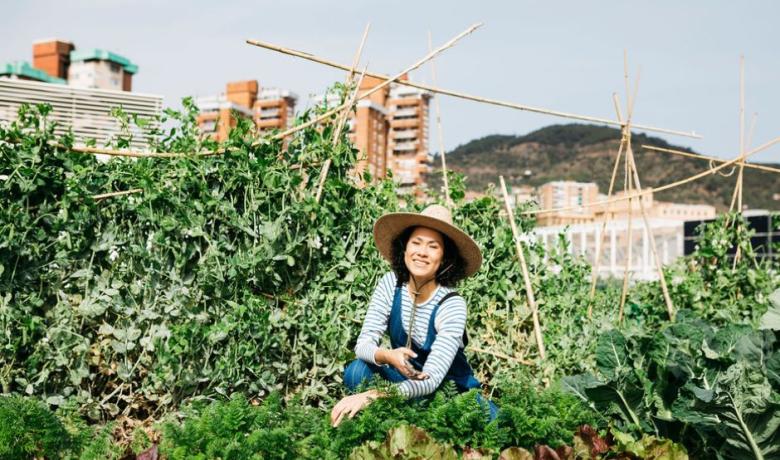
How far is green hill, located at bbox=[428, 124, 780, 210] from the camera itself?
53.0 meters

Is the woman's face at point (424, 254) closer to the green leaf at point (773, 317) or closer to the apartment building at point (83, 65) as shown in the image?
the green leaf at point (773, 317)

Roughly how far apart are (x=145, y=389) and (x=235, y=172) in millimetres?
Result: 1058

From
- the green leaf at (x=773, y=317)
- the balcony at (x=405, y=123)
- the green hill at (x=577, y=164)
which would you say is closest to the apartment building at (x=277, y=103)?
the balcony at (x=405, y=123)

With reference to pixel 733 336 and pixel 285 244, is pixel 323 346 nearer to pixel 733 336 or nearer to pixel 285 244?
pixel 285 244

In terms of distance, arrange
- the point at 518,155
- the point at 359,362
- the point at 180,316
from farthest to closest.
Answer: the point at 518,155 → the point at 180,316 → the point at 359,362

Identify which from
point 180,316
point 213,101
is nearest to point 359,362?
point 180,316

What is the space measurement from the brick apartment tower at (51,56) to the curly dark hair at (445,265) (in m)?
49.6

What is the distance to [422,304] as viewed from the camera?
2797 mm

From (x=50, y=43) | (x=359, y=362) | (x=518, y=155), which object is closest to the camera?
(x=359, y=362)

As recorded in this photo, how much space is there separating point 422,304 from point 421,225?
1.03ft

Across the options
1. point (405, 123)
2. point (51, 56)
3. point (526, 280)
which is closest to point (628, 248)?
point (526, 280)

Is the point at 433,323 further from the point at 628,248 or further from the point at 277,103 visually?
the point at 277,103

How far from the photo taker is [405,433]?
216 cm

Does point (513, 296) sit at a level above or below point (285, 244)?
below
